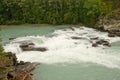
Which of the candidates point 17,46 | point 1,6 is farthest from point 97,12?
point 17,46

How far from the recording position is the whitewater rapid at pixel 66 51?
1108 inches

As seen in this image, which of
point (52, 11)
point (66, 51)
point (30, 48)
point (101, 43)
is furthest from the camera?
point (52, 11)

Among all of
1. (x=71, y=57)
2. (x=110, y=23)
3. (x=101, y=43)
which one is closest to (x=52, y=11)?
(x=110, y=23)

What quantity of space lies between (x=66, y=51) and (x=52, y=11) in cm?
2523

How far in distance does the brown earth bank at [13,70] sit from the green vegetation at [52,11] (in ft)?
95.5

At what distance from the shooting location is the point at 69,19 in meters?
54.3

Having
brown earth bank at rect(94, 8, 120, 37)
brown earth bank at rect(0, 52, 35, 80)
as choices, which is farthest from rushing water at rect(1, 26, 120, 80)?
brown earth bank at rect(94, 8, 120, 37)

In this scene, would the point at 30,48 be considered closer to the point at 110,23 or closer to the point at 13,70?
the point at 13,70

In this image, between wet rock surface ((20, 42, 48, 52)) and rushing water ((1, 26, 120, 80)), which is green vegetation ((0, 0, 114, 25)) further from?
wet rock surface ((20, 42, 48, 52))

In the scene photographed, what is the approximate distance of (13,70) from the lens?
2191cm

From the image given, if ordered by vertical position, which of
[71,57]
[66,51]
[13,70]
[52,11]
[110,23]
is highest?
[13,70]

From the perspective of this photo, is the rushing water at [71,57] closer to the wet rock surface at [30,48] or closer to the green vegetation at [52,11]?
the wet rock surface at [30,48]

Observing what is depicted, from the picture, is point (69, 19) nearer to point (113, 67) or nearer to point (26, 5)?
point (26, 5)

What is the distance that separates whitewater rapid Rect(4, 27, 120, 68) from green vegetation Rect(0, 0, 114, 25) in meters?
12.1
